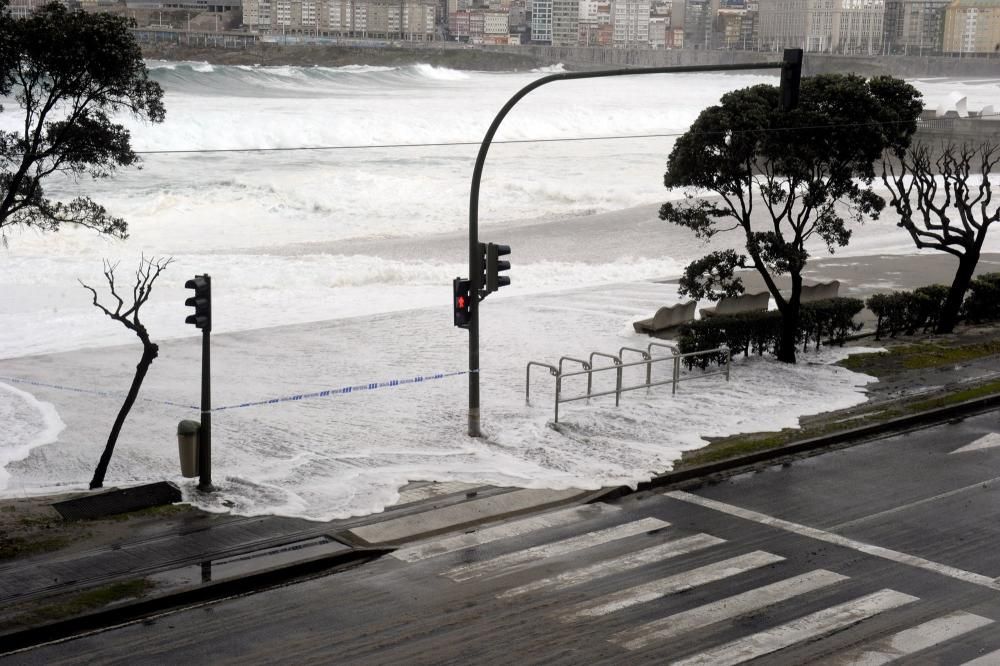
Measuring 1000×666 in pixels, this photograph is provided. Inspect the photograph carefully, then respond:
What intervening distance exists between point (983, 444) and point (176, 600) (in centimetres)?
1274

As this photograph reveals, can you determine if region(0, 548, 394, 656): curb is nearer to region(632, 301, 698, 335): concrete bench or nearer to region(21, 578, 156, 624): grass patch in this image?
region(21, 578, 156, 624): grass patch

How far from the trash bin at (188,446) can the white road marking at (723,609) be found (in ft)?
22.3

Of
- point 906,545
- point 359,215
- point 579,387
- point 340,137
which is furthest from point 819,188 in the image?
point 340,137

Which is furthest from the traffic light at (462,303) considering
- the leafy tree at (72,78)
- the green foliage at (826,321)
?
the green foliage at (826,321)

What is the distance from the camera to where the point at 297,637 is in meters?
11.0

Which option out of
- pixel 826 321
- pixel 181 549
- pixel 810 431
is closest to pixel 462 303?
pixel 810 431

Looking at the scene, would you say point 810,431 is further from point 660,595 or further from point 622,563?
point 660,595

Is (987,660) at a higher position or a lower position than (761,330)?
lower

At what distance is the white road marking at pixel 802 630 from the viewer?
10.6m

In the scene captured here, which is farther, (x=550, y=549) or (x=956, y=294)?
(x=956, y=294)

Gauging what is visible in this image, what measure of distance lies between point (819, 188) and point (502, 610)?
48.1 feet

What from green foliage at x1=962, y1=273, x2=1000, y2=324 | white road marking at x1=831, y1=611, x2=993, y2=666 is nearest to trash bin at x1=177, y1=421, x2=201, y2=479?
white road marking at x1=831, y1=611, x2=993, y2=666

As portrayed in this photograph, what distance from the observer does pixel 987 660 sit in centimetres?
1053

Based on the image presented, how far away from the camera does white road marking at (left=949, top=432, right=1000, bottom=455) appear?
715 inches
